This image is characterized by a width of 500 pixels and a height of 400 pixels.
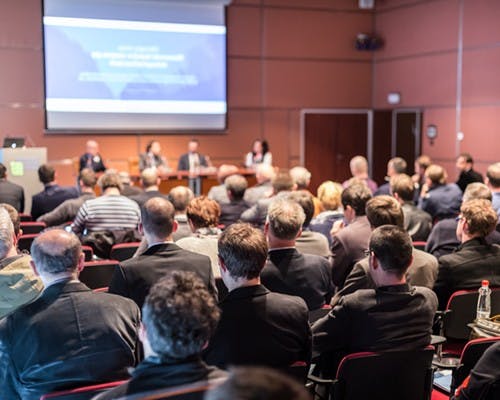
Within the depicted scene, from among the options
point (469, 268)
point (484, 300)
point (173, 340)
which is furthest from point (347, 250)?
point (173, 340)

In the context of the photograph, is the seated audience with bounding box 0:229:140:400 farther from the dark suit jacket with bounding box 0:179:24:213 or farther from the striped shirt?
the dark suit jacket with bounding box 0:179:24:213

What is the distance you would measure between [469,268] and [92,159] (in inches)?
302

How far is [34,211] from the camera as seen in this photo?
7.24m

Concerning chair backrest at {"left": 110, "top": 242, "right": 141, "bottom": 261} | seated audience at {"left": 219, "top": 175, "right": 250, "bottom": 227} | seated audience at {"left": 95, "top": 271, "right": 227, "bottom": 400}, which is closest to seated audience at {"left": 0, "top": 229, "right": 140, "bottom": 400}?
seated audience at {"left": 95, "top": 271, "right": 227, "bottom": 400}

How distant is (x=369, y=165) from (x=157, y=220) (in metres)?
10.3

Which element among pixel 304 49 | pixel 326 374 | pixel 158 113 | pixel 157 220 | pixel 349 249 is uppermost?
pixel 304 49

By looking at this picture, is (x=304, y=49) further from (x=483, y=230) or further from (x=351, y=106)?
(x=483, y=230)

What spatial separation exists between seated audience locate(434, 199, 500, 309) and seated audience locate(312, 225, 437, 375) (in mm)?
1096

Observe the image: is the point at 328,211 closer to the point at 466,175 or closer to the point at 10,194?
the point at 10,194

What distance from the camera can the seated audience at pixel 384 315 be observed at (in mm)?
2832

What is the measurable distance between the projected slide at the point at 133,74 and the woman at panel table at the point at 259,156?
0.84 metres

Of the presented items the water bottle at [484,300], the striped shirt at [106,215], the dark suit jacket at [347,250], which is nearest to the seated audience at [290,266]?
the dark suit jacket at [347,250]

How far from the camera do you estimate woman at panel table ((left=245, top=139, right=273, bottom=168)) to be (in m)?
12.0

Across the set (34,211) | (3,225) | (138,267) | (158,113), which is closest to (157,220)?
(138,267)
